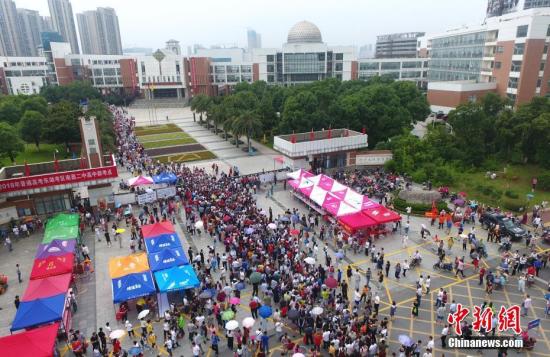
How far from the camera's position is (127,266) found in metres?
20.3

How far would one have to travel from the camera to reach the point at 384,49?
6511 inches

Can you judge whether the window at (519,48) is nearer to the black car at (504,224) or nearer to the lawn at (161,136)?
the black car at (504,224)

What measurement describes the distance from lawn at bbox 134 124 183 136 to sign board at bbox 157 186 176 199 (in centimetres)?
3637

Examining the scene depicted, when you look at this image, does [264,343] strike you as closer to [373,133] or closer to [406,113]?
[373,133]

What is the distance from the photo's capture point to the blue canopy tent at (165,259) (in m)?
20.6

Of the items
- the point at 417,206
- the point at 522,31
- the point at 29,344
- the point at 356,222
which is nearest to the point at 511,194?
the point at 417,206

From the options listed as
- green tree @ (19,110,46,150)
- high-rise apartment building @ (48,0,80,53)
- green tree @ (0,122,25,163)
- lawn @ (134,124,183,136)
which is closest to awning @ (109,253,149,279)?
green tree @ (0,122,25,163)

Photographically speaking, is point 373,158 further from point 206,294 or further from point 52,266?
point 52,266

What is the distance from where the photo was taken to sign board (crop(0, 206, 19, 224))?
94.8ft

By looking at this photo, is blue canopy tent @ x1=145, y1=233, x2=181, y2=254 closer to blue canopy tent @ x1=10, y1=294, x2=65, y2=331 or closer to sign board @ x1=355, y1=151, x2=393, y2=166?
blue canopy tent @ x1=10, y1=294, x2=65, y2=331

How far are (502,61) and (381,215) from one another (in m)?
47.1

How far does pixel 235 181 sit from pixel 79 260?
16.1 meters

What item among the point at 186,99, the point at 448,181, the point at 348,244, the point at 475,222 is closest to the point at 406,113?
the point at 448,181

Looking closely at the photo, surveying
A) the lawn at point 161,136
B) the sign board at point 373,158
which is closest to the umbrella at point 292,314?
the sign board at point 373,158
